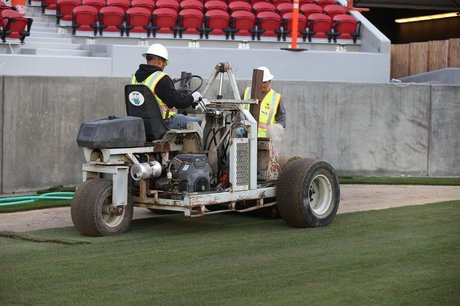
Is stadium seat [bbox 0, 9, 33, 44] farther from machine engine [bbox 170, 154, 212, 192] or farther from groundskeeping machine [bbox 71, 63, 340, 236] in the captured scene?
machine engine [bbox 170, 154, 212, 192]

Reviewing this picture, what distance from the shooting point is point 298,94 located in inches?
694

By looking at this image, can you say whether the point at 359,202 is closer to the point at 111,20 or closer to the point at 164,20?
the point at 164,20

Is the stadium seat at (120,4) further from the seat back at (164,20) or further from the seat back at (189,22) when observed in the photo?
the seat back at (189,22)

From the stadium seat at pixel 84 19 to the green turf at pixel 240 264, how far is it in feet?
34.3

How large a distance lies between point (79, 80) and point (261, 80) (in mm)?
4115

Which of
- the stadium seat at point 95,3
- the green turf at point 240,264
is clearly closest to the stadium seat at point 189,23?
the stadium seat at point 95,3

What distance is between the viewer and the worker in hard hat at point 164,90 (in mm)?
11508

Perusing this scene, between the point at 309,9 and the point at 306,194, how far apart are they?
43.9 ft

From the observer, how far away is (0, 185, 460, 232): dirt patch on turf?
12250 mm

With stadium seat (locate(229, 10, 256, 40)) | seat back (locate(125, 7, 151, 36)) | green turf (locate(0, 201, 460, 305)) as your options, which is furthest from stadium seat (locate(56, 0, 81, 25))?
green turf (locate(0, 201, 460, 305))

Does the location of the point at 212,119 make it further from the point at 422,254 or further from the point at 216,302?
the point at 216,302

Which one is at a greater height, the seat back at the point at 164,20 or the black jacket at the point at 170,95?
the seat back at the point at 164,20

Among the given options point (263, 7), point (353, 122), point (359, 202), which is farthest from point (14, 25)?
Answer: point (359, 202)

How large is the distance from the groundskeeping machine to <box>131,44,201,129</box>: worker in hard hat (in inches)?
5.8
